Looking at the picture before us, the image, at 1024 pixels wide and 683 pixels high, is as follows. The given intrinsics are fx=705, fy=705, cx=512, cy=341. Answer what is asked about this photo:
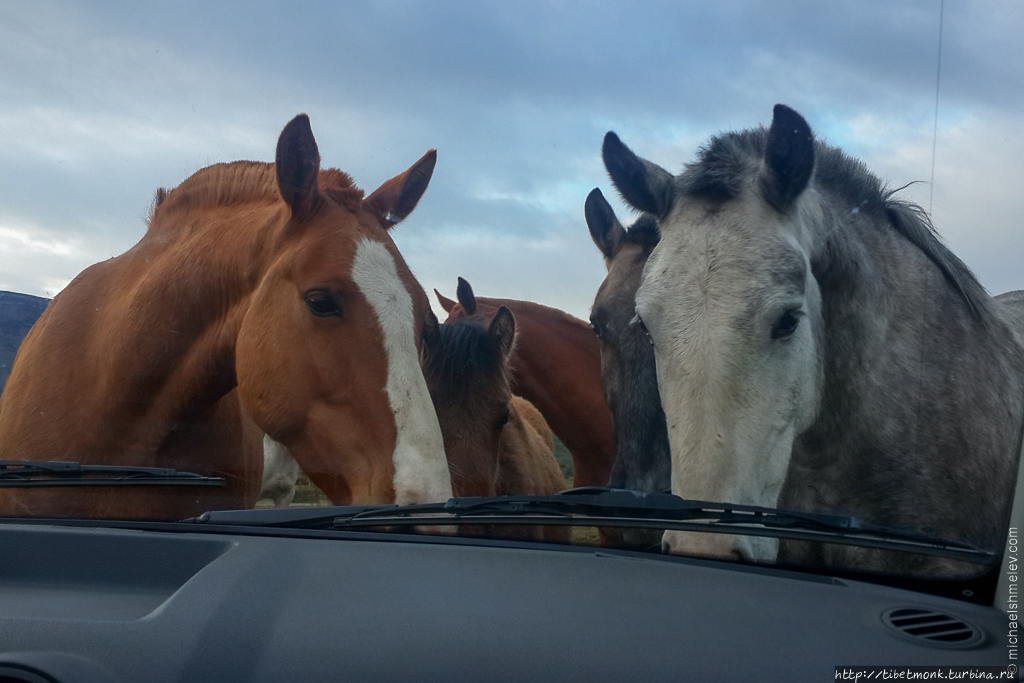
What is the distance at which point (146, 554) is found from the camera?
195cm

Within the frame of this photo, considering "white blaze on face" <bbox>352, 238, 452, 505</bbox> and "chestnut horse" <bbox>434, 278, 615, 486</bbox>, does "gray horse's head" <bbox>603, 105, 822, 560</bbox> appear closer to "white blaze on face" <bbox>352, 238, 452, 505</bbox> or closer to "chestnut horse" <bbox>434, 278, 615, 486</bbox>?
"white blaze on face" <bbox>352, 238, 452, 505</bbox>

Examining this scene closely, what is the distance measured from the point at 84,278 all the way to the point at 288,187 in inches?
37.6

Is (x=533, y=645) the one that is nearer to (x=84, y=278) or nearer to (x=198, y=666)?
(x=198, y=666)

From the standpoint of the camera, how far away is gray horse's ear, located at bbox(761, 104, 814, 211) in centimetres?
211

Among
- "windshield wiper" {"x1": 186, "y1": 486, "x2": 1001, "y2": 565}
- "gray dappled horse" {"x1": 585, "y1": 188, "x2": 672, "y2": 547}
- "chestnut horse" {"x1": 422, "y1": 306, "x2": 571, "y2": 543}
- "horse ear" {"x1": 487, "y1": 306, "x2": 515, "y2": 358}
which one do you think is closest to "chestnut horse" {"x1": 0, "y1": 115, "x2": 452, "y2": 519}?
"windshield wiper" {"x1": 186, "y1": 486, "x2": 1001, "y2": 565}

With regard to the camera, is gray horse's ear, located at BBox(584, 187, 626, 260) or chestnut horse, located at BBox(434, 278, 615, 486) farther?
chestnut horse, located at BBox(434, 278, 615, 486)

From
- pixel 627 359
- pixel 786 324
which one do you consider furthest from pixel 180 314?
pixel 786 324

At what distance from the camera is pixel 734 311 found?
6.81ft

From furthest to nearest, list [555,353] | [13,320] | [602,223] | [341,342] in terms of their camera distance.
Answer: [555,353] → [13,320] → [602,223] → [341,342]

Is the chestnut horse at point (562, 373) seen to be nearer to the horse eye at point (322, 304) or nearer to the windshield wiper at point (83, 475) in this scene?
the horse eye at point (322, 304)

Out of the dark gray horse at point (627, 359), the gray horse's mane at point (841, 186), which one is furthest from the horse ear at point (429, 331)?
the gray horse's mane at point (841, 186)

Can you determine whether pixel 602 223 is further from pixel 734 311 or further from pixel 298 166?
pixel 298 166

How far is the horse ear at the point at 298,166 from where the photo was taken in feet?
7.87

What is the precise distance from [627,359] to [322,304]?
127cm
